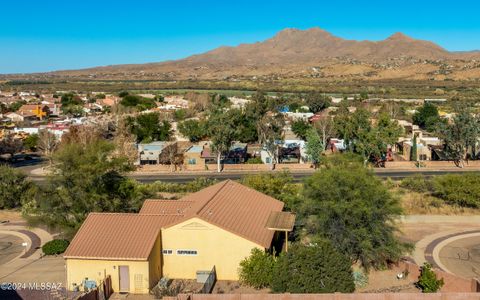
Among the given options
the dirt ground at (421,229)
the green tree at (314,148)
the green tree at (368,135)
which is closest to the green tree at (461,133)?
the green tree at (368,135)

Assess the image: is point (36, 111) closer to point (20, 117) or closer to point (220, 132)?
point (20, 117)

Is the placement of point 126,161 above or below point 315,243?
above

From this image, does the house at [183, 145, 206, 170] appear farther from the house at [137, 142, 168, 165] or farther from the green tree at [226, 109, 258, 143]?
the green tree at [226, 109, 258, 143]

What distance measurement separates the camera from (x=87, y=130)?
78.9m

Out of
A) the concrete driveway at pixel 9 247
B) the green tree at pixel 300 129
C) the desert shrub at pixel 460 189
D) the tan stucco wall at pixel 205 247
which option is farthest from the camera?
the green tree at pixel 300 129

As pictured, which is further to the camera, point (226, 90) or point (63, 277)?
point (226, 90)

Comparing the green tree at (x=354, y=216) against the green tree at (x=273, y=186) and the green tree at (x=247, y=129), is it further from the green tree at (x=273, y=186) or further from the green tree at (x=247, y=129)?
the green tree at (x=247, y=129)

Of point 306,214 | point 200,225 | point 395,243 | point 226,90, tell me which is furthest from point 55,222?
point 226,90

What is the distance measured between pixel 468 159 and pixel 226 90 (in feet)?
458

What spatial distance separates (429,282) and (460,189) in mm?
19742

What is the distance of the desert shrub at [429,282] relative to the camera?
25.9m

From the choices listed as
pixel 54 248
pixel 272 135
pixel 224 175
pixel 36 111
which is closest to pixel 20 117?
pixel 36 111

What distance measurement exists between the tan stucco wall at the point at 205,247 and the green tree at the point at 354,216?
14.2 feet

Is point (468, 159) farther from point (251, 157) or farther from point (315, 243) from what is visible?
point (315, 243)
